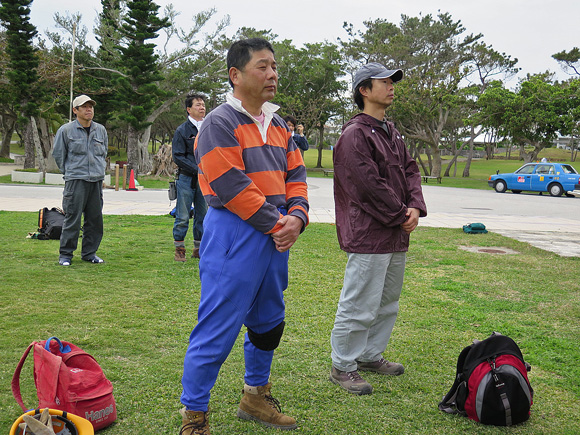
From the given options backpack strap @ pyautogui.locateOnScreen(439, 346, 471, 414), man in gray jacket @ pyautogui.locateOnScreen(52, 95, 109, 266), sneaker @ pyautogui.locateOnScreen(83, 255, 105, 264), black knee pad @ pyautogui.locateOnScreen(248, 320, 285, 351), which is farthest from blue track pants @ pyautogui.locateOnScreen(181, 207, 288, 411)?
sneaker @ pyautogui.locateOnScreen(83, 255, 105, 264)

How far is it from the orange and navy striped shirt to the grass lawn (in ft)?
3.73

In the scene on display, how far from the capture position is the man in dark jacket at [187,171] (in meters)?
6.11

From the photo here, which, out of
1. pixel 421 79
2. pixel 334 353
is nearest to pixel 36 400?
pixel 334 353

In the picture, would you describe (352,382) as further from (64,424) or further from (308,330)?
(64,424)

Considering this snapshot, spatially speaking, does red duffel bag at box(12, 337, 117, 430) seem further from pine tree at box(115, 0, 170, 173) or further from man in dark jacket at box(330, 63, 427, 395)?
pine tree at box(115, 0, 170, 173)

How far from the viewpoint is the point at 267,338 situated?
257 cm

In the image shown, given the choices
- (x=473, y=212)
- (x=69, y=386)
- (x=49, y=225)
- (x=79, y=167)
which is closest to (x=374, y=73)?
(x=69, y=386)

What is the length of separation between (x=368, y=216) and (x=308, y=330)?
132cm

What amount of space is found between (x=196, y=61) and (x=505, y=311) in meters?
26.8

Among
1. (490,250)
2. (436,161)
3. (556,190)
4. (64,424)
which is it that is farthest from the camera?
(436,161)

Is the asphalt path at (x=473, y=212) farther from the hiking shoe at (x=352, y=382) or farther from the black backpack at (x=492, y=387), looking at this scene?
the hiking shoe at (x=352, y=382)

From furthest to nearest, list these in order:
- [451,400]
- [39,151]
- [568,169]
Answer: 1. [568,169]
2. [39,151]
3. [451,400]

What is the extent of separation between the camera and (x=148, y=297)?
4.85m

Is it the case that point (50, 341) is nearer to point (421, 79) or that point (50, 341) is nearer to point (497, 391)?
point (497, 391)
